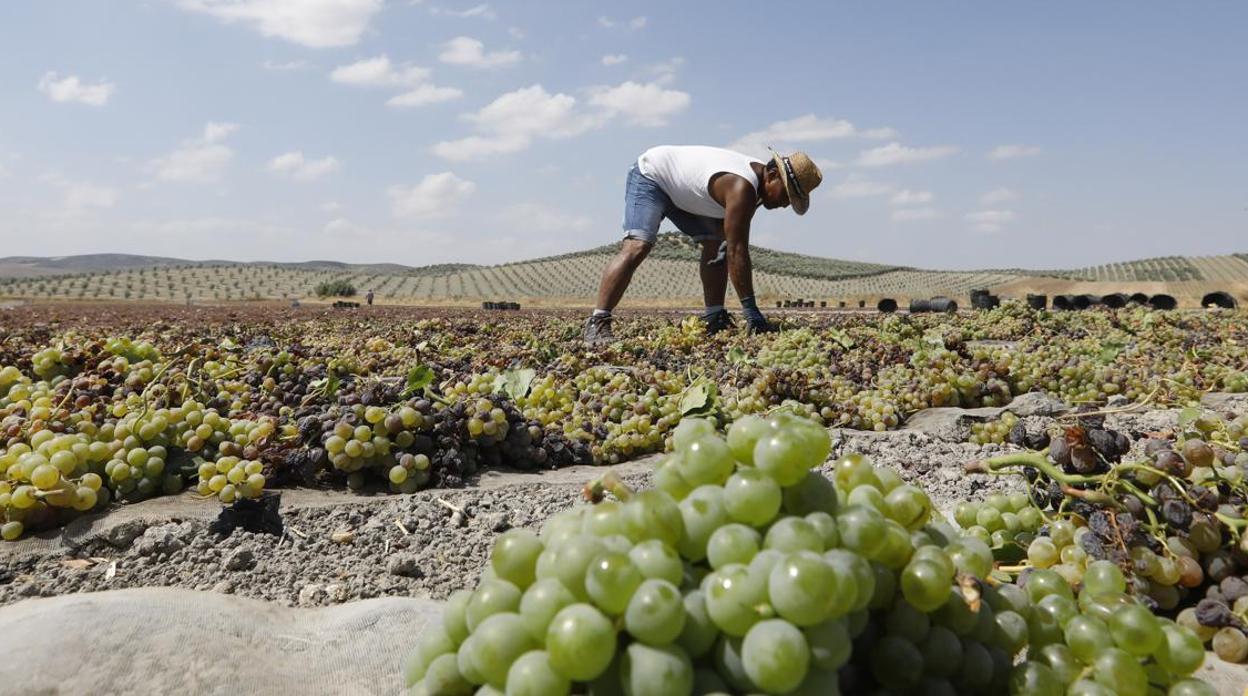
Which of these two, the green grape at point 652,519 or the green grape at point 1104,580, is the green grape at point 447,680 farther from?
the green grape at point 1104,580

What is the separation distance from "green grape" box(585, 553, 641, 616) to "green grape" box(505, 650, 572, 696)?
0.09m

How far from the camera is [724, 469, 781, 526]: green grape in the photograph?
0.96 m

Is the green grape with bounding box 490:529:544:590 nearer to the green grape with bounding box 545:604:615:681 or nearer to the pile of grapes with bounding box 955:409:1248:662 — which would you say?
the green grape with bounding box 545:604:615:681

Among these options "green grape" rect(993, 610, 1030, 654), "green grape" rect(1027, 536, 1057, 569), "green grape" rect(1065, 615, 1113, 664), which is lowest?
"green grape" rect(1027, 536, 1057, 569)

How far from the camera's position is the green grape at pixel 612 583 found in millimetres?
858

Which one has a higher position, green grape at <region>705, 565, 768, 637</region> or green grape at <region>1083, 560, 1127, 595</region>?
green grape at <region>705, 565, 768, 637</region>

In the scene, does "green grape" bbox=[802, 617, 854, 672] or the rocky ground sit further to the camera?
the rocky ground

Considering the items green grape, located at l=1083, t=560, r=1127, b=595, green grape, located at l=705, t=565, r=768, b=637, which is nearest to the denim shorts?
green grape, located at l=1083, t=560, r=1127, b=595

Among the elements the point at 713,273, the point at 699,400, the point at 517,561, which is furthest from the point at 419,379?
the point at 713,273

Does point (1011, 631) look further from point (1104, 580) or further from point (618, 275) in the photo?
point (618, 275)

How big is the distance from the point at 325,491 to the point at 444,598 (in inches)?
42.9

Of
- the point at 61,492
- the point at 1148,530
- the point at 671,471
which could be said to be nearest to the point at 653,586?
the point at 671,471

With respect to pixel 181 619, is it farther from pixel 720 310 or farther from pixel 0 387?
pixel 720 310

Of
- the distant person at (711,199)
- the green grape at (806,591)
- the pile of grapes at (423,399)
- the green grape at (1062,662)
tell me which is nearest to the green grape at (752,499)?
the green grape at (806,591)
